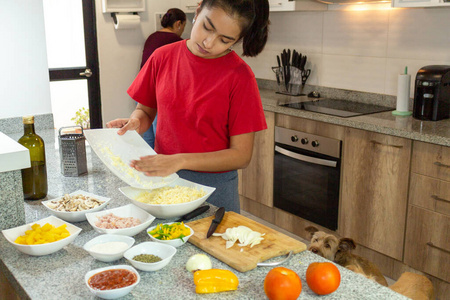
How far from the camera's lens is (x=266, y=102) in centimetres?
355

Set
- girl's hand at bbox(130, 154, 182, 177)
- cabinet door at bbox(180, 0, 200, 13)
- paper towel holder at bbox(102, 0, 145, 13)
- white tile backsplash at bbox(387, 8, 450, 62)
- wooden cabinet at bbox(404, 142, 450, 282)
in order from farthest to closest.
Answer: cabinet door at bbox(180, 0, 200, 13) → paper towel holder at bbox(102, 0, 145, 13) → white tile backsplash at bbox(387, 8, 450, 62) → wooden cabinet at bbox(404, 142, 450, 282) → girl's hand at bbox(130, 154, 182, 177)

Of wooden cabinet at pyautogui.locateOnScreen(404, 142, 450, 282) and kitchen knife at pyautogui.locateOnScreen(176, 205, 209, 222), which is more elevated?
kitchen knife at pyautogui.locateOnScreen(176, 205, 209, 222)

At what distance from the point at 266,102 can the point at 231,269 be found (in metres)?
2.38

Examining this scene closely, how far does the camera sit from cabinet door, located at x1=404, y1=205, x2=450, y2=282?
2604 millimetres

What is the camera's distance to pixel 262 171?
12.1 ft

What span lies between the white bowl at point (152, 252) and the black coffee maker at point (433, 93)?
6.75 ft

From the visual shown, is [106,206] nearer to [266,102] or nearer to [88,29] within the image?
[266,102]

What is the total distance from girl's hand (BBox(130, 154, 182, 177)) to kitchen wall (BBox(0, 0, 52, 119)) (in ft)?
4.55

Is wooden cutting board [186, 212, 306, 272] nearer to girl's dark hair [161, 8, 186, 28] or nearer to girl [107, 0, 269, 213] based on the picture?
girl [107, 0, 269, 213]

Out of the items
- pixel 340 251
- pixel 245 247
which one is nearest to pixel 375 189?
pixel 340 251

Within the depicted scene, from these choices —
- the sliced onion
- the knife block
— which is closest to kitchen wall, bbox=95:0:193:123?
the knife block

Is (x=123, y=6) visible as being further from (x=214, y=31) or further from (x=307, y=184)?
(x=214, y=31)

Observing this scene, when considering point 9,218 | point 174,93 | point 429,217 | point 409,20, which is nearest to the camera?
point 9,218

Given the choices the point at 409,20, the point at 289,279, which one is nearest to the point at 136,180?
the point at 289,279
